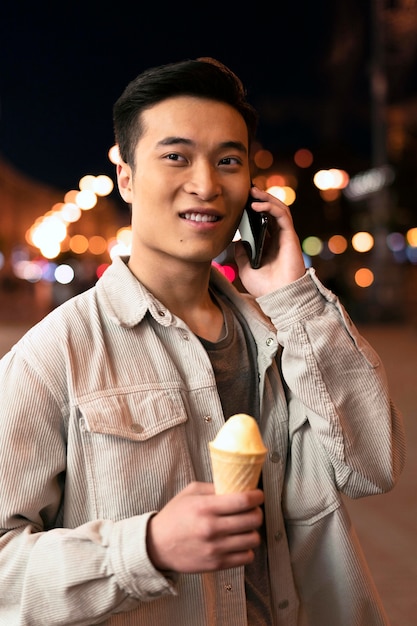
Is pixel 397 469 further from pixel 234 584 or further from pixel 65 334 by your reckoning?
pixel 65 334

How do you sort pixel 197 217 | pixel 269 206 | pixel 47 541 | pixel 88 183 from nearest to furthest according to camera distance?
pixel 47 541 → pixel 197 217 → pixel 269 206 → pixel 88 183

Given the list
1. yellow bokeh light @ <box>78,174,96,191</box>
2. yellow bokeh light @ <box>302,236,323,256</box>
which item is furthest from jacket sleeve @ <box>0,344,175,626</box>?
yellow bokeh light @ <box>302,236,323,256</box>

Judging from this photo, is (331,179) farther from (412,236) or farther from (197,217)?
(197,217)

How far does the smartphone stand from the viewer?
7.82 feet

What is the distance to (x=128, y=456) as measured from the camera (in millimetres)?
1914

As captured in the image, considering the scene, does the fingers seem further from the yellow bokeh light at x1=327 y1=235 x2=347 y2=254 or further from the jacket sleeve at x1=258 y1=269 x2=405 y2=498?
the yellow bokeh light at x1=327 y1=235 x2=347 y2=254

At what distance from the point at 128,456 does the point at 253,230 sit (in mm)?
849

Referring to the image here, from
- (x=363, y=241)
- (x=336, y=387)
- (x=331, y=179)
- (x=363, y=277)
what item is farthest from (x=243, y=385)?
(x=363, y=241)

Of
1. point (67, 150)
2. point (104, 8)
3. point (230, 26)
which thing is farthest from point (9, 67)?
point (67, 150)

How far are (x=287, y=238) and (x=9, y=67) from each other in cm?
4362

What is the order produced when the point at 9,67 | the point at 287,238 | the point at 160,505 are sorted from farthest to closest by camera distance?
the point at 9,67
the point at 287,238
the point at 160,505

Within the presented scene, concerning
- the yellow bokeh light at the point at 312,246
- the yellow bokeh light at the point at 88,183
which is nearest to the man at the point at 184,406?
the yellow bokeh light at the point at 88,183

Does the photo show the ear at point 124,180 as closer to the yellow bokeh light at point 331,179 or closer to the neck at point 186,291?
the neck at point 186,291

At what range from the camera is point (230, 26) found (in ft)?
104
